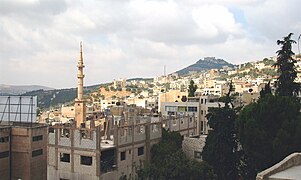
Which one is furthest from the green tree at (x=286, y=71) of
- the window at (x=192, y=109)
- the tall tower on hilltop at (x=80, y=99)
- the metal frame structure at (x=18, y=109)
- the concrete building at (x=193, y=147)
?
the tall tower on hilltop at (x=80, y=99)

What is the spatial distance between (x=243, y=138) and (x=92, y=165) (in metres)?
10.9

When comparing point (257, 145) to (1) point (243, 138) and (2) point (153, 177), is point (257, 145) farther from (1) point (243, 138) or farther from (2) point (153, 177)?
(2) point (153, 177)

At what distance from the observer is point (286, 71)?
31.7 m

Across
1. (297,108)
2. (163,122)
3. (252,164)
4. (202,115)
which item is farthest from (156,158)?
(202,115)

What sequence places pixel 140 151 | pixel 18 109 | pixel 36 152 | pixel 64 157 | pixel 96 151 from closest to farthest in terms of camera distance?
pixel 96 151 → pixel 64 157 → pixel 140 151 → pixel 36 152 → pixel 18 109

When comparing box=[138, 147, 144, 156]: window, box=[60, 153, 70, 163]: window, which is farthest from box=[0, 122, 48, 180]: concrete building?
box=[138, 147, 144, 156]: window

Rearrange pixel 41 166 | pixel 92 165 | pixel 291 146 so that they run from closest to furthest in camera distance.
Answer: pixel 291 146
pixel 92 165
pixel 41 166

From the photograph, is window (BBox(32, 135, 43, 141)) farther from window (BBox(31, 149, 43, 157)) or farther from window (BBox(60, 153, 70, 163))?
window (BBox(60, 153, 70, 163))

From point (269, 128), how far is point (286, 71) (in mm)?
8643

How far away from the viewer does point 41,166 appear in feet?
142

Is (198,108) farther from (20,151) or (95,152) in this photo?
(95,152)

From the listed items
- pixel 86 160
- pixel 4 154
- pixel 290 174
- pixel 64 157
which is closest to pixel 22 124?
pixel 4 154

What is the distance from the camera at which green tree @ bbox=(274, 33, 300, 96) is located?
31.7 meters

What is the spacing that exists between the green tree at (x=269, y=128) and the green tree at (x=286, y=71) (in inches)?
252
